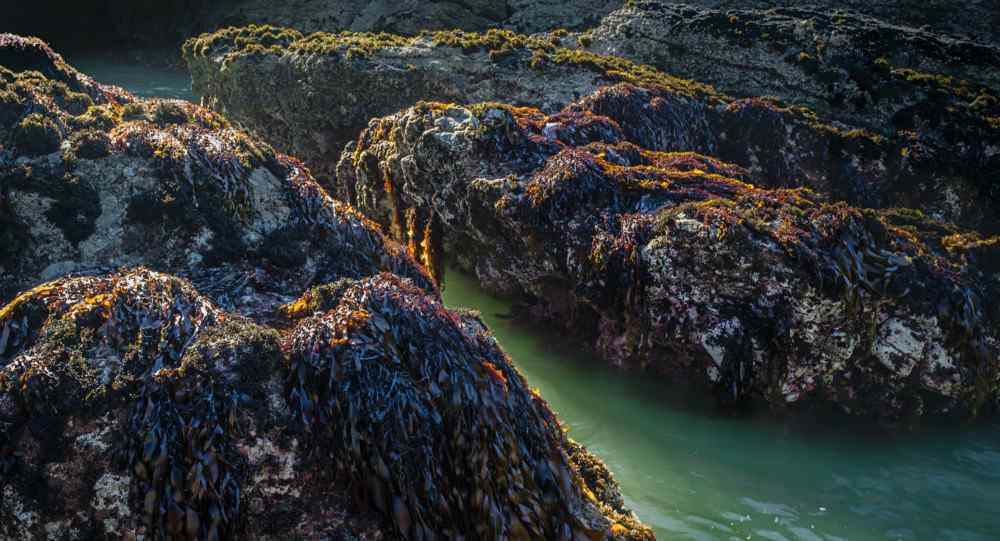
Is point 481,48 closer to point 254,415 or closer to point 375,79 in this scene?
point 375,79

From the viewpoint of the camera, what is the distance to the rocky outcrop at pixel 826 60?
1548 cm

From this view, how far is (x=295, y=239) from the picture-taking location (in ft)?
24.0

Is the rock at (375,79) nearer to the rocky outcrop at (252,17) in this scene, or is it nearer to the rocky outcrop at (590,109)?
the rocky outcrop at (590,109)

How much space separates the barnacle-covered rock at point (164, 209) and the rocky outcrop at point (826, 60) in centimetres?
1261

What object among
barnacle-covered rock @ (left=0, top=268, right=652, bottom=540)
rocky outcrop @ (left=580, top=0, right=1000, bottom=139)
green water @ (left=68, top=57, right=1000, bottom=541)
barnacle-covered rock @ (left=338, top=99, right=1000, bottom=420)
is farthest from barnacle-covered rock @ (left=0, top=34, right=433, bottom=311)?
rocky outcrop @ (left=580, top=0, right=1000, bottom=139)

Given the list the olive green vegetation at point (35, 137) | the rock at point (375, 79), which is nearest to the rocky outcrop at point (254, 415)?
the olive green vegetation at point (35, 137)

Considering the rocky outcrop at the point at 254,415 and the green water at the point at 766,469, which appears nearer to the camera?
the rocky outcrop at the point at 254,415

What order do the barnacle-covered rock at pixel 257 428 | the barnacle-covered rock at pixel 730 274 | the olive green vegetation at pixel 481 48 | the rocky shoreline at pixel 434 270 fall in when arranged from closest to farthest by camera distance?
the barnacle-covered rock at pixel 257 428
the rocky shoreline at pixel 434 270
the barnacle-covered rock at pixel 730 274
the olive green vegetation at pixel 481 48

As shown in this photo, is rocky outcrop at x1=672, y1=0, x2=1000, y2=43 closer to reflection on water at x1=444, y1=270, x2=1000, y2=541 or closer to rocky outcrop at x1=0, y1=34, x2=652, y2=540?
reflection on water at x1=444, y1=270, x2=1000, y2=541

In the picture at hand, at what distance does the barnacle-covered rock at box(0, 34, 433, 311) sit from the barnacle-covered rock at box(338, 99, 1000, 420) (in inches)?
95.8

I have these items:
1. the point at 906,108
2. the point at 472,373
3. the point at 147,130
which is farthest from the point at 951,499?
the point at 906,108

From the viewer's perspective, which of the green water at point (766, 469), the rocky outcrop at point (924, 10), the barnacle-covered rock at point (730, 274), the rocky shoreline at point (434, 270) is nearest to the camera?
the rocky shoreline at point (434, 270)

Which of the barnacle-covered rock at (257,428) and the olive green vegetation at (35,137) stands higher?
the olive green vegetation at (35,137)

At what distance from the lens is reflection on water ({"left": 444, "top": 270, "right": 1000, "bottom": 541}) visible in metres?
6.68
